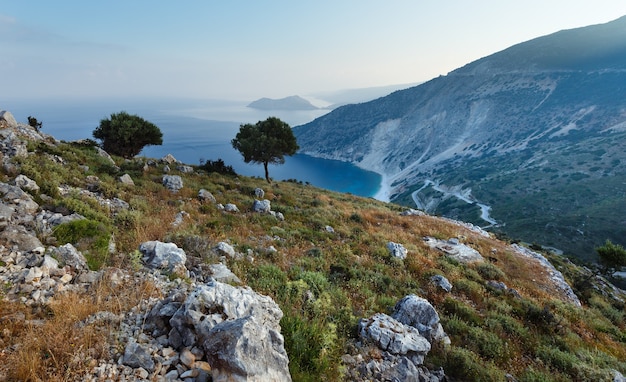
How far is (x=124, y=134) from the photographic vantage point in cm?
3306

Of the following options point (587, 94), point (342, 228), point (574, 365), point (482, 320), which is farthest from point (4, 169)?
point (587, 94)

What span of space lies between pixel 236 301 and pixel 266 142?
1418 inches

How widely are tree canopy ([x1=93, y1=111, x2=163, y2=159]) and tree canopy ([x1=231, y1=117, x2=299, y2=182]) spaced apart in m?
11.2

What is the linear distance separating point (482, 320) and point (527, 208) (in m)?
107

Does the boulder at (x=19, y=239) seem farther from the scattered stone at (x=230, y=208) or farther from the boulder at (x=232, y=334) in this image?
the scattered stone at (x=230, y=208)

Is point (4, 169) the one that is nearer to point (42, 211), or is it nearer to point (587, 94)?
point (42, 211)

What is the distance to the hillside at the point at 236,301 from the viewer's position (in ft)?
14.6

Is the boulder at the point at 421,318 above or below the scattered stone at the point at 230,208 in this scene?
below

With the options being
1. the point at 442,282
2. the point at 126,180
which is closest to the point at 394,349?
the point at 442,282

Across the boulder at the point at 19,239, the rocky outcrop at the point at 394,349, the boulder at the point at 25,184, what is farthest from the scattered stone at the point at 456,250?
the boulder at the point at 25,184

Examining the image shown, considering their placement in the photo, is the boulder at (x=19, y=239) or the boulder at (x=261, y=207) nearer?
the boulder at (x=19, y=239)

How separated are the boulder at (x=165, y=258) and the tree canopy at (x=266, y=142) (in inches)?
1278

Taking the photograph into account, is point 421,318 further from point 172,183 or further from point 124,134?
point 124,134

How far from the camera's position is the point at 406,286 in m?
12.8
